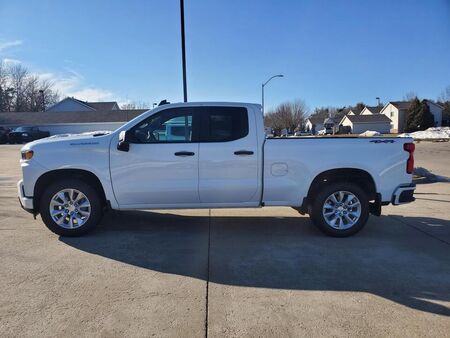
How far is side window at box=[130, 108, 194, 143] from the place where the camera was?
5.79 metres

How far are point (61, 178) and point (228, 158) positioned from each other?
8.20 ft

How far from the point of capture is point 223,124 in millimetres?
5902

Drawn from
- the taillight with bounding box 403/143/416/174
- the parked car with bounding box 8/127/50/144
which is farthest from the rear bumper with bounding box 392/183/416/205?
the parked car with bounding box 8/127/50/144

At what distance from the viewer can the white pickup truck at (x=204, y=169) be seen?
5.71 metres

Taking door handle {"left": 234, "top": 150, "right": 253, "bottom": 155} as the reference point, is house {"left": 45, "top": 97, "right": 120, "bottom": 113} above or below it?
above

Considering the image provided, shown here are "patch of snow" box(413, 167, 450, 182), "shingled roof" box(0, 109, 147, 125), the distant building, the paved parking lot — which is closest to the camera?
the paved parking lot

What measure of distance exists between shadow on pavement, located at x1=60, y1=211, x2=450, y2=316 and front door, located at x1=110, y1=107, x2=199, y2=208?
0.60 m

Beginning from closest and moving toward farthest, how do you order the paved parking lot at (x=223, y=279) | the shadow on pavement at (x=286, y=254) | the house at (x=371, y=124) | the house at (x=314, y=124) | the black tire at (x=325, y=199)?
the paved parking lot at (x=223, y=279) < the shadow on pavement at (x=286, y=254) < the black tire at (x=325, y=199) < the house at (x=371, y=124) < the house at (x=314, y=124)

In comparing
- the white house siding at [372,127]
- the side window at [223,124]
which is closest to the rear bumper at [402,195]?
the side window at [223,124]

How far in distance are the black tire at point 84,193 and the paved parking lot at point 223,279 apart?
209mm

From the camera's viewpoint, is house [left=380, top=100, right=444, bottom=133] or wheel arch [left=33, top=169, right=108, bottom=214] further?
house [left=380, top=100, right=444, bottom=133]

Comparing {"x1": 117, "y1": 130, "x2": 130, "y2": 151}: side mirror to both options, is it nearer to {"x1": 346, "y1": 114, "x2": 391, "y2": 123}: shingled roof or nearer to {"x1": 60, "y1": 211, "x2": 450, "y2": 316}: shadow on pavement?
{"x1": 60, "y1": 211, "x2": 450, "y2": 316}: shadow on pavement

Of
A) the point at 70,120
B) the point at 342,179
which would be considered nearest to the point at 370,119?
the point at 70,120

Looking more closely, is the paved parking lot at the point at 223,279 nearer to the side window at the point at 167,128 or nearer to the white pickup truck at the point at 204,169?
the white pickup truck at the point at 204,169
